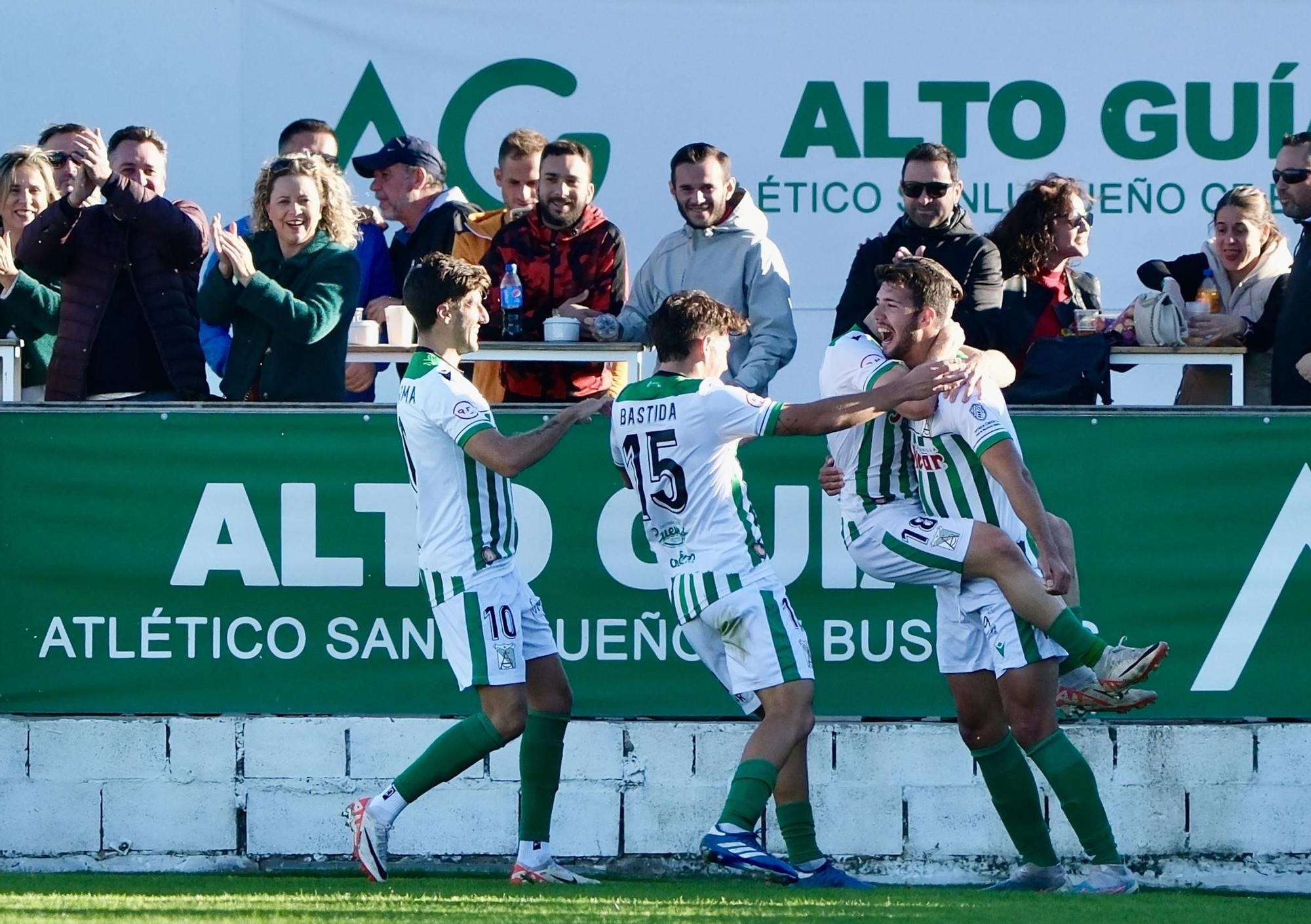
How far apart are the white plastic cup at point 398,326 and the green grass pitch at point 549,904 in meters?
2.33

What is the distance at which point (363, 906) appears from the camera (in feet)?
19.0

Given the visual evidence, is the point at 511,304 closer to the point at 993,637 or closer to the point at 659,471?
the point at 659,471

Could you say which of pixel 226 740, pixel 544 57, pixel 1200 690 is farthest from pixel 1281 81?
pixel 226 740

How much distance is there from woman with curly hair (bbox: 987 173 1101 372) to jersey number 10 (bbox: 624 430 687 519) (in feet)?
7.12

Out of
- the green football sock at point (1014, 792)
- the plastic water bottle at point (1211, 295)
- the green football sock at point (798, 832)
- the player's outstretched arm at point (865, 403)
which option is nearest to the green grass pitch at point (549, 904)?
the green football sock at point (798, 832)

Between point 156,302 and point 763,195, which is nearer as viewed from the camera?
point 156,302

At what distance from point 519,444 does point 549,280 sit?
2.08 meters

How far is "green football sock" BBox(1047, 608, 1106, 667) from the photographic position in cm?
620

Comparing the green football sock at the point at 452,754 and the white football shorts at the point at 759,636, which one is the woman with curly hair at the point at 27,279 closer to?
the green football sock at the point at 452,754

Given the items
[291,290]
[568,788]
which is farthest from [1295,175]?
[291,290]

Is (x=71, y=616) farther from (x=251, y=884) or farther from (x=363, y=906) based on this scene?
(x=363, y=906)

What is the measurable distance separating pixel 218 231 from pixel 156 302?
22.6 inches

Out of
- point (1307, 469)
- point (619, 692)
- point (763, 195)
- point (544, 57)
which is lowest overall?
point (619, 692)

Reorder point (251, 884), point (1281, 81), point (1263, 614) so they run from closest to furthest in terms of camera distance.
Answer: point (251, 884)
point (1263, 614)
point (1281, 81)
